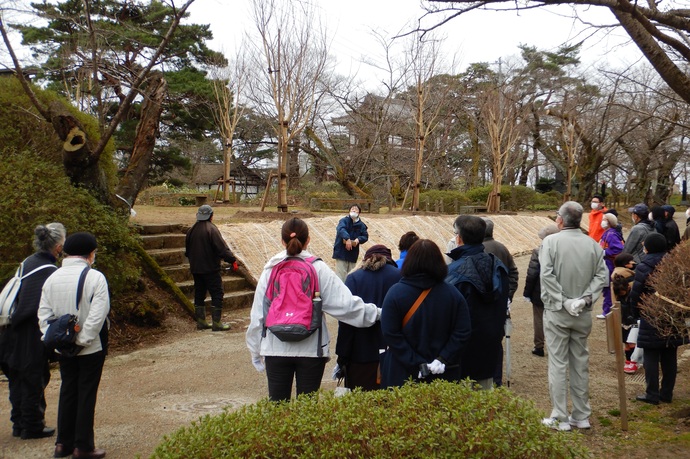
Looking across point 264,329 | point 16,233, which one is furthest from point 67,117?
point 264,329

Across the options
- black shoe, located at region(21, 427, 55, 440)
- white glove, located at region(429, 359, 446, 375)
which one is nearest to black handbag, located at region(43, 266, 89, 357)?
black shoe, located at region(21, 427, 55, 440)

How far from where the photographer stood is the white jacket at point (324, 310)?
3854 mm

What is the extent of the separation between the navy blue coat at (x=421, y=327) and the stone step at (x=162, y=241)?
24.5ft

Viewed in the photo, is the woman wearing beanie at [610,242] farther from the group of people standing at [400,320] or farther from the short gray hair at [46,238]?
the short gray hair at [46,238]

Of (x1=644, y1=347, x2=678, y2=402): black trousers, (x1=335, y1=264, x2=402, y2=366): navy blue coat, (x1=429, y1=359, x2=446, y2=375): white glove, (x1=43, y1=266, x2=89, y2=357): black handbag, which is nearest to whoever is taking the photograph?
(x1=429, y1=359, x2=446, y2=375): white glove

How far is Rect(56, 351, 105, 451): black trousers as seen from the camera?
416cm

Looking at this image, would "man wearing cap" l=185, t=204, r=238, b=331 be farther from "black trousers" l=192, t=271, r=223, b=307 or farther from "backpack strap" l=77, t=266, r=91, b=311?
"backpack strap" l=77, t=266, r=91, b=311

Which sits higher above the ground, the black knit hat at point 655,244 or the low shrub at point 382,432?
the black knit hat at point 655,244

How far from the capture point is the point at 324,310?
3.92 m

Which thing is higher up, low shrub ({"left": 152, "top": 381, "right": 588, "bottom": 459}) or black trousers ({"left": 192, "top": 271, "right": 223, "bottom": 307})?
low shrub ({"left": 152, "top": 381, "right": 588, "bottom": 459})

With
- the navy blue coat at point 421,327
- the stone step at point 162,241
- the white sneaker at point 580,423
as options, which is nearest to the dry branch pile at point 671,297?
the white sneaker at point 580,423

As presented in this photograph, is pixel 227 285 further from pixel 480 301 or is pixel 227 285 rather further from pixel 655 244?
pixel 655 244

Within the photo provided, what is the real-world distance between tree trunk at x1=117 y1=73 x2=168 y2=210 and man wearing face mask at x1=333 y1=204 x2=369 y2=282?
3992mm

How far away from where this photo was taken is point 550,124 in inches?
1453
